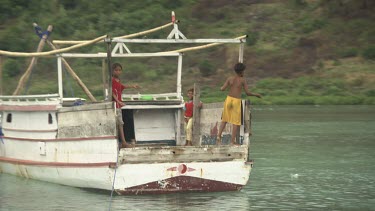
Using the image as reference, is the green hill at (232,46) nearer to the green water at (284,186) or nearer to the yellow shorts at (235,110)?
the green water at (284,186)

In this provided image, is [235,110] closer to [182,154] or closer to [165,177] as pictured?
[182,154]

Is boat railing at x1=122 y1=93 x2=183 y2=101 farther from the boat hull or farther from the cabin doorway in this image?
the boat hull

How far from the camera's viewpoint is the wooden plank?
1546 cm

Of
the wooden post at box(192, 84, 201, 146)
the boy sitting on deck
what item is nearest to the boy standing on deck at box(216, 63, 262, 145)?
the wooden post at box(192, 84, 201, 146)

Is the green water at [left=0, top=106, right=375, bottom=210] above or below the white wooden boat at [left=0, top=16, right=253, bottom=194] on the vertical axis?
below

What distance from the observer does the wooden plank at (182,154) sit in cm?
1546

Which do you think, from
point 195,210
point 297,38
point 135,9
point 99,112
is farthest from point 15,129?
point 135,9

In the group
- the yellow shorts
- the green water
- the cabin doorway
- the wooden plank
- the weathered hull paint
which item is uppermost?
the yellow shorts

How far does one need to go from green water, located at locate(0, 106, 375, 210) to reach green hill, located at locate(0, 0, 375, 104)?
11.4 metres

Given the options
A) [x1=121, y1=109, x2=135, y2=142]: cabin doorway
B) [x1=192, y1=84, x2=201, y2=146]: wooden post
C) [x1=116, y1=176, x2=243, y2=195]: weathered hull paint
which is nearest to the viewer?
[x1=116, y1=176, x2=243, y2=195]: weathered hull paint

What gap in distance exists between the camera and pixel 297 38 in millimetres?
47281

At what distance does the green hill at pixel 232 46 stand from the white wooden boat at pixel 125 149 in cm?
1785

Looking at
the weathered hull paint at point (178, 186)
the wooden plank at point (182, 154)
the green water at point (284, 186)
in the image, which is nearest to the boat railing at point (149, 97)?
the green water at point (284, 186)

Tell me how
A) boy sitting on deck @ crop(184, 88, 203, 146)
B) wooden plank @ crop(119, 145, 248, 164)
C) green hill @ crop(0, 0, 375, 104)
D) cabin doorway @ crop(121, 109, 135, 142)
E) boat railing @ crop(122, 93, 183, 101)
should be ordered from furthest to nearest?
green hill @ crop(0, 0, 375, 104)
boat railing @ crop(122, 93, 183, 101)
cabin doorway @ crop(121, 109, 135, 142)
boy sitting on deck @ crop(184, 88, 203, 146)
wooden plank @ crop(119, 145, 248, 164)
